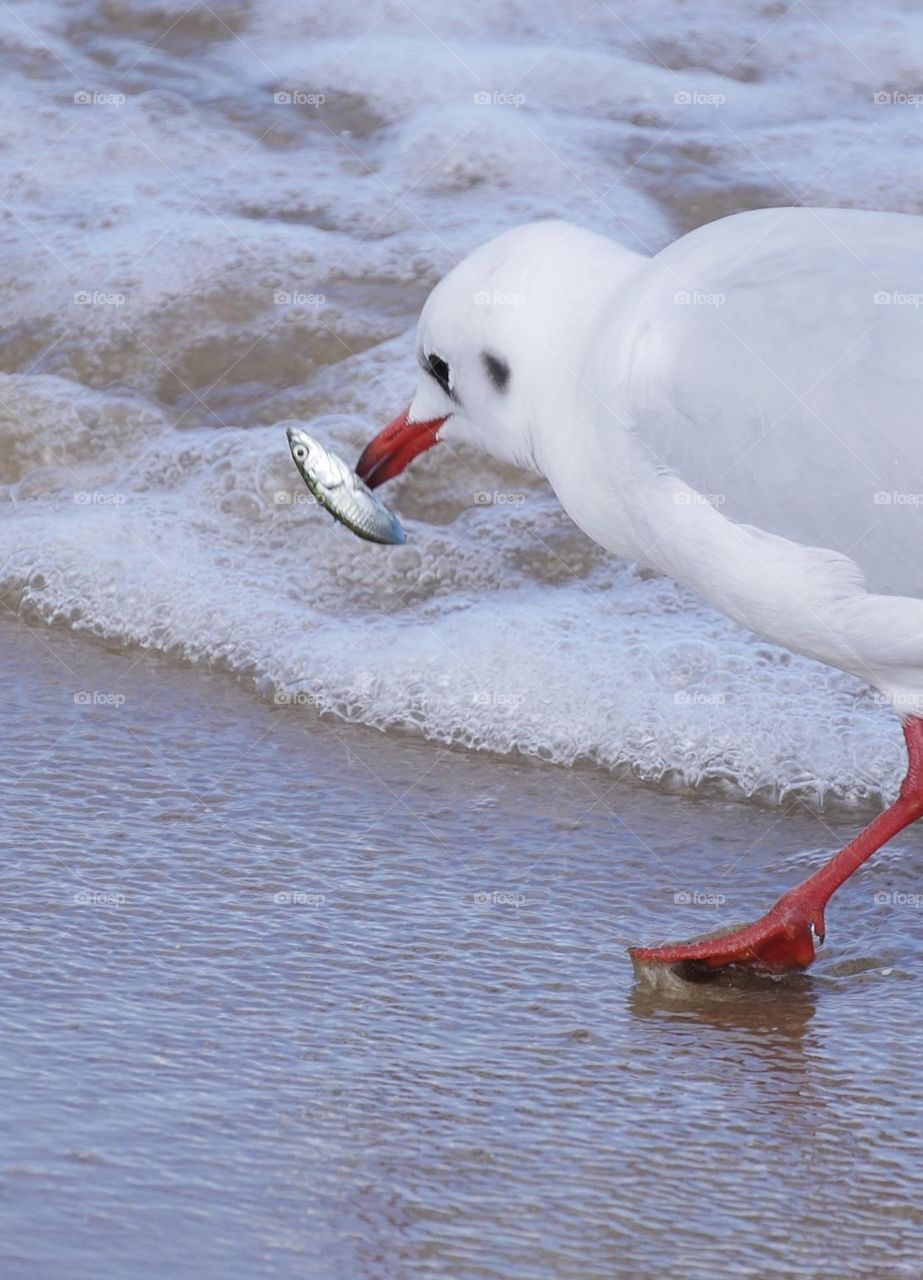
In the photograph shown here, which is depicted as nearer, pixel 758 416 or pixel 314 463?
pixel 758 416

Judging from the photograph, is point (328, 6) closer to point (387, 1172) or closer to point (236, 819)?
point (236, 819)

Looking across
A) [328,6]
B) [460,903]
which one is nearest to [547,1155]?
[460,903]
